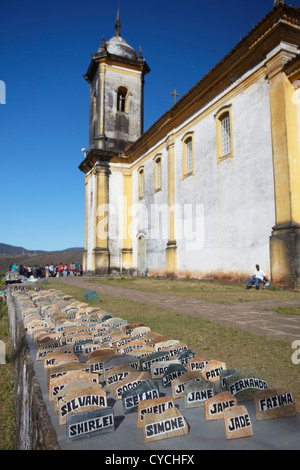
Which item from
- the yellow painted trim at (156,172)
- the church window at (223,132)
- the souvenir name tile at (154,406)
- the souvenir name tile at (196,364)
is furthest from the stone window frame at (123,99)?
the souvenir name tile at (154,406)

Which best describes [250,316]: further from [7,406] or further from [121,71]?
[121,71]

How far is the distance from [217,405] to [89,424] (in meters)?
0.63

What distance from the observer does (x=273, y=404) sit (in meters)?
1.62

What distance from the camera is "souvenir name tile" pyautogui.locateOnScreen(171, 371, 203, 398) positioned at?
1.87m

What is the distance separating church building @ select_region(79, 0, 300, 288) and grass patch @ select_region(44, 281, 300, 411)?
207 inches

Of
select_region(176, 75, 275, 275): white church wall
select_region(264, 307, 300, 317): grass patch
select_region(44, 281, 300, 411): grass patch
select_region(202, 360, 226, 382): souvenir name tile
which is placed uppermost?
select_region(176, 75, 275, 275): white church wall

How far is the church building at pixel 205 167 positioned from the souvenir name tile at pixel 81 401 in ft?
26.7

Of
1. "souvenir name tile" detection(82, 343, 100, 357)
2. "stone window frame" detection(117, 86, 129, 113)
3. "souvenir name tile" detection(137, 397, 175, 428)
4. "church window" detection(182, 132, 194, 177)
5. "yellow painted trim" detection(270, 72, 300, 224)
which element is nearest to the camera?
"souvenir name tile" detection(137, 397, 175, 428)

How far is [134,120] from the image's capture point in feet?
73.7

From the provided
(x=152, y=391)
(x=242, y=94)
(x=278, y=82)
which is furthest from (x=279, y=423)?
(x=242, y=94)

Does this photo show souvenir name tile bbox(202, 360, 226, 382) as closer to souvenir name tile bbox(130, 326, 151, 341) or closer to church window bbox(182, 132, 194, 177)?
souvenir name tile bbox(130, 326, 151, 341)

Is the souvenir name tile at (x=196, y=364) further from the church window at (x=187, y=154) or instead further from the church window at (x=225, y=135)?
the church window at (x=187, y=154)

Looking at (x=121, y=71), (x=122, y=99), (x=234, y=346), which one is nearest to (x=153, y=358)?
(x=234, y=346)

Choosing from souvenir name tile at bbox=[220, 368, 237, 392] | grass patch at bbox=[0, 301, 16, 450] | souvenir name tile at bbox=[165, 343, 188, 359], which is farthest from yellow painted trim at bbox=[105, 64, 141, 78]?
souvenir name tile at bbox=[220, 368, 237, 392]
